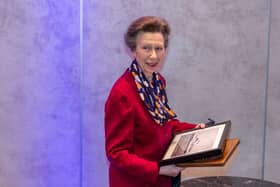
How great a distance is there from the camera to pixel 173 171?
1.38 meters

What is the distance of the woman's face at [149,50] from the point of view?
1.54 metres

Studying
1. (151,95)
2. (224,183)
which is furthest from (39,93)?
(224,183)

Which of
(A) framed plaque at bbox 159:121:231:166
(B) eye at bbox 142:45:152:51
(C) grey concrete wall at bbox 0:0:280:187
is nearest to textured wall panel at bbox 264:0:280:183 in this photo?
(C) grey concrete wall at bbox 0:0:280:187

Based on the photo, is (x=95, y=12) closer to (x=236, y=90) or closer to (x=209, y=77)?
(x=209, y=77)

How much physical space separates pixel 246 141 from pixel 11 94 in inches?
55.7

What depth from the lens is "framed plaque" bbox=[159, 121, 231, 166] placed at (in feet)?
4.10

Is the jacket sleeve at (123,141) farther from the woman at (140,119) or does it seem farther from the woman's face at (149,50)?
the woman's face at (149,50)

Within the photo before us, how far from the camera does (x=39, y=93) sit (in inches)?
91.7

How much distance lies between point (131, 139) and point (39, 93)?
3.38 feet

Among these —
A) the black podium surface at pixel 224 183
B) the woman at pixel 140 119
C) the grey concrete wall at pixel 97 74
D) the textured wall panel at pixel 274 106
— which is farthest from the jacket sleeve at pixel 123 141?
the textured wall panel at pixel 274 106

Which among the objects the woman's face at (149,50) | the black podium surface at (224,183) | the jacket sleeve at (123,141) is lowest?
the black podium surface at (224,183)

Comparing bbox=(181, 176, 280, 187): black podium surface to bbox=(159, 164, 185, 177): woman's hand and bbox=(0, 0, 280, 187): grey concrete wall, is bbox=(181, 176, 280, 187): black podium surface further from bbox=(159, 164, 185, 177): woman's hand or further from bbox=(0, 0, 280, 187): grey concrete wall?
bbox=(0, 0, 280, 187): grey concrete wall

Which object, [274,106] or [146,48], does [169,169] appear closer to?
[146,48]

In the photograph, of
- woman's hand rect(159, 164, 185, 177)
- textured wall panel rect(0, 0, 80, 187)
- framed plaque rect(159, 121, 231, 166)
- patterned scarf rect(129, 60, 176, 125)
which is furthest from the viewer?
textured wall panel rect(0, 0, 80, 187)
